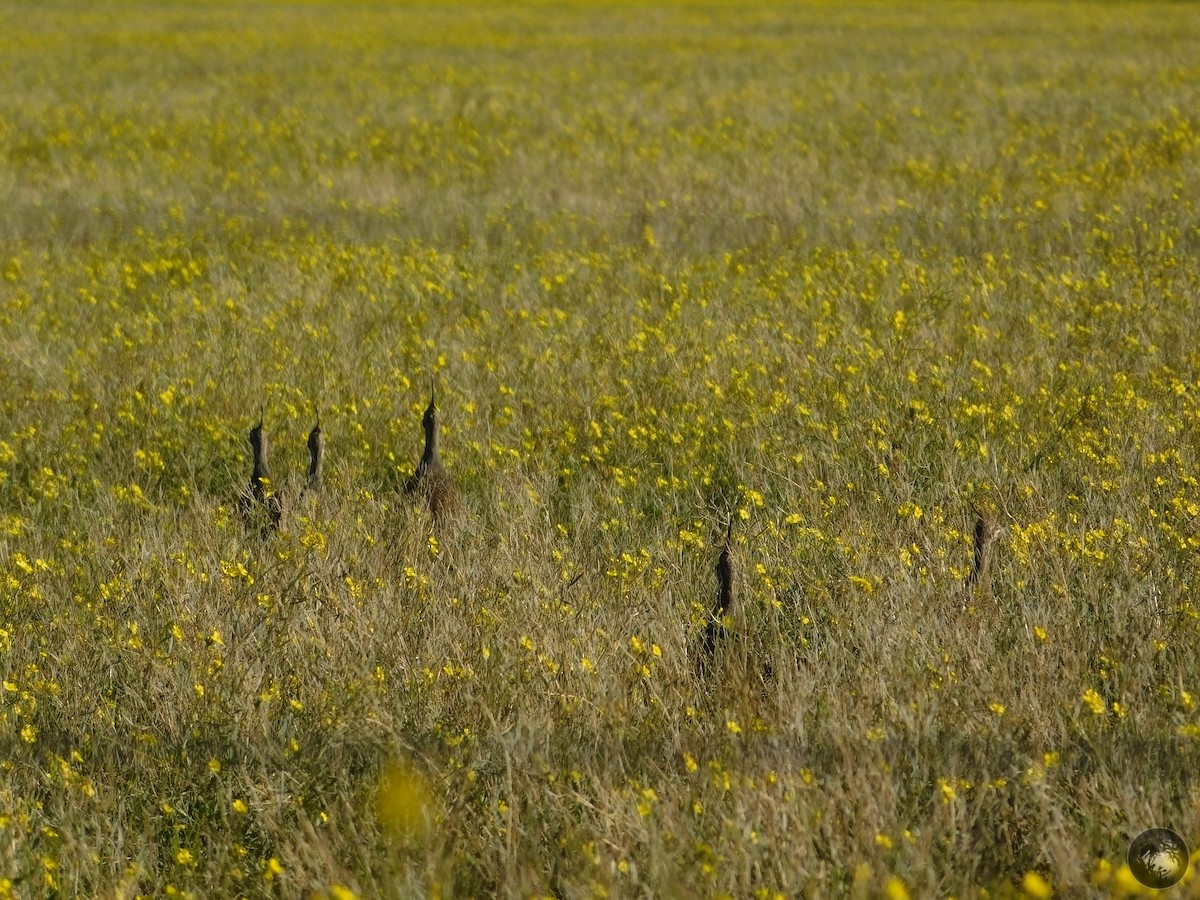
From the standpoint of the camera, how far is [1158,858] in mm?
2709

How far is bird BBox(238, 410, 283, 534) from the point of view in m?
4.84

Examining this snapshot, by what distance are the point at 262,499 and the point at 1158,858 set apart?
3.58 meters

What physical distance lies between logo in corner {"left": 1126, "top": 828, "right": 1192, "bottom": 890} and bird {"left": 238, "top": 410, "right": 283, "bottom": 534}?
3.15 meters

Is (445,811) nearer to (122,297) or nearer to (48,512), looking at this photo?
(48,512)

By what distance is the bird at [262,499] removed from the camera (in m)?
4.84

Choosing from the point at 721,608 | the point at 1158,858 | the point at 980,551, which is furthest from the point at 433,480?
the point at 1158,858

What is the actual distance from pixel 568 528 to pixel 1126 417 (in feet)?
8.32

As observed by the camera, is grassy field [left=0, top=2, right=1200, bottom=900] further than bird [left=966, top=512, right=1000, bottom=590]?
No

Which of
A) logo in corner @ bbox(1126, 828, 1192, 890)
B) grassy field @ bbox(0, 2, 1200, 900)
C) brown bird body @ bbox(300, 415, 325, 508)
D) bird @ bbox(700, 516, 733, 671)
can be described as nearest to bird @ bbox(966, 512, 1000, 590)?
grassy field @ bbox(0, 2, 1200, 900)

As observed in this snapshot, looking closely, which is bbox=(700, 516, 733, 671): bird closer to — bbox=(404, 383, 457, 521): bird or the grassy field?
the grassy field

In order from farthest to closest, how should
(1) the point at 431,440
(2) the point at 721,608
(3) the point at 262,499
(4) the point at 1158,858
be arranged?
1. (3) the point at 262,499
2. (1) the point at 431,440
3. (2) the point at 721,608
4. (4) the point at 1158,858

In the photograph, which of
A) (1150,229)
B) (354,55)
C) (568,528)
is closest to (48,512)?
(568,528)

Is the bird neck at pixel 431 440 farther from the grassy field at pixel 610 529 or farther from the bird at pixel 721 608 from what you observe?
the bird at pixel 721 608

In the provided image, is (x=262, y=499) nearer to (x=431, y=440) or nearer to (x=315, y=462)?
(x=315, y=462)
